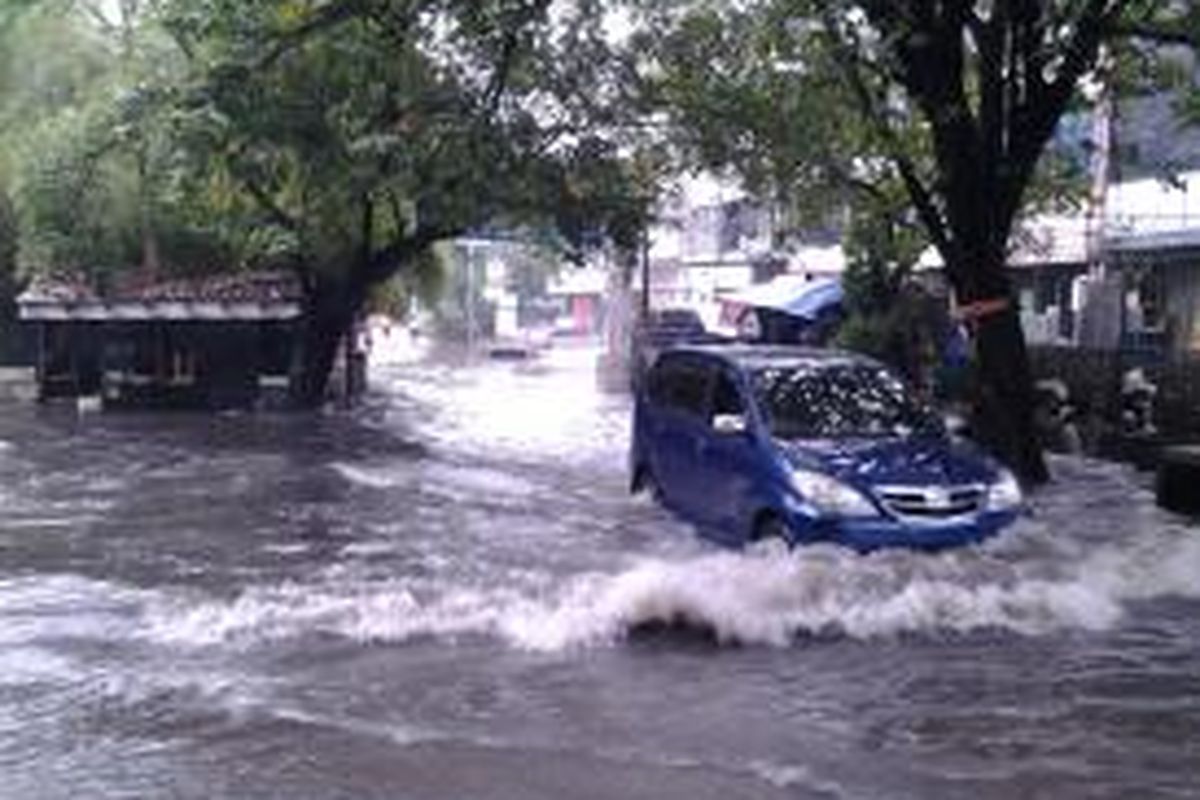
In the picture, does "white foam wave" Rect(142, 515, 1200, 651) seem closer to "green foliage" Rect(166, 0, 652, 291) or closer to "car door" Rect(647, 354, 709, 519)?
"car door" Rect(647, 354, 709, 519)

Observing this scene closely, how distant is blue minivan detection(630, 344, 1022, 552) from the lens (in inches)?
571

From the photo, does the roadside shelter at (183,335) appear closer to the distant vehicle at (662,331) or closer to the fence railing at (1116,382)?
the distant vehicle at (662,331)

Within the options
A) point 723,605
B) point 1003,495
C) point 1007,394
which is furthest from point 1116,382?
point 723,605

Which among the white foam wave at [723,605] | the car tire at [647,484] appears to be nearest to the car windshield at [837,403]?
the white foam wave at [723,605]

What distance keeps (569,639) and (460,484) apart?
1135 centimetres

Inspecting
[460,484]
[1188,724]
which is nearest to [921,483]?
[1188,724]

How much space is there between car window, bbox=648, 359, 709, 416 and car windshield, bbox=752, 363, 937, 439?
0.96 meters

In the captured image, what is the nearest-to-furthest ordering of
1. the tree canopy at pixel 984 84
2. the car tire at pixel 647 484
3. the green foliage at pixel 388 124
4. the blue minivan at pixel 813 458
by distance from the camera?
the blue minivan at pixel 813 458 < the car tire at pixel 647 484 < the green foliage at pixel 388 124 < the tree canopy at pixel 984 84

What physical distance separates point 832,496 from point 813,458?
1.49 feet

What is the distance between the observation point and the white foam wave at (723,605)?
517 inches

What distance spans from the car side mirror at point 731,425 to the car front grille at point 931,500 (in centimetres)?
154

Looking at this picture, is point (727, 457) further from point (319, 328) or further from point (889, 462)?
point (319, 328)

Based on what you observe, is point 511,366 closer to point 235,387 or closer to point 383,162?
point 235,387

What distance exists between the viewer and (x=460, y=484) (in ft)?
79.1
